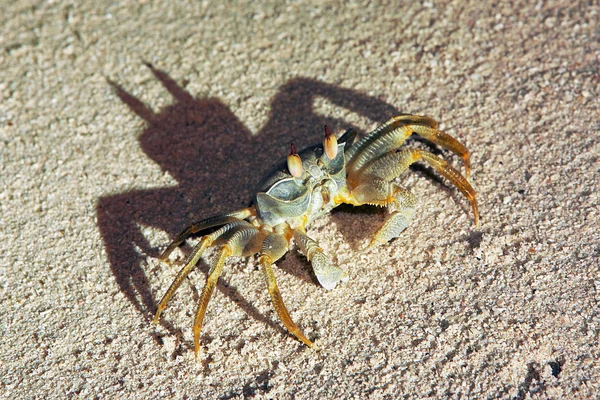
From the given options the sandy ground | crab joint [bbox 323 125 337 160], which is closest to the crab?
crab joint [bbox 323 125 337 160]

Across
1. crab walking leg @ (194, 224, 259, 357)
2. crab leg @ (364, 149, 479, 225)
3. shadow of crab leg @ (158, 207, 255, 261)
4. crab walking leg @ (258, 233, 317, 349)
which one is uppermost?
shadow of crab leg @ (158, 207, 255, 261)

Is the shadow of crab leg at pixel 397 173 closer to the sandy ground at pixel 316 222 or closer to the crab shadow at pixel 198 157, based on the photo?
the sandy ground at pixel 316 222

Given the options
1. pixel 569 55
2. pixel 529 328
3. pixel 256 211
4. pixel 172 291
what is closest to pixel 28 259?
pixel 172 291

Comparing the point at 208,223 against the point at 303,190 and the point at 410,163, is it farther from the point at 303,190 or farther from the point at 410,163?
the point at 410,163

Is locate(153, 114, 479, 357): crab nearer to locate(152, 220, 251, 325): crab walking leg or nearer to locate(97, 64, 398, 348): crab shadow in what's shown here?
locate(152, 220, 251, 325): crab walking leg

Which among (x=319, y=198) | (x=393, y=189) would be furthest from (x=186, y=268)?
(x=393, y=189)

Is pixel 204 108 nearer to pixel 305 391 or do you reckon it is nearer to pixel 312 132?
pixel 312 132
